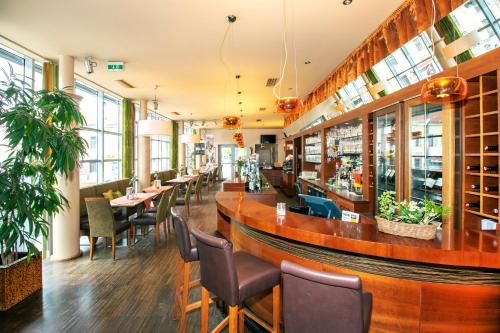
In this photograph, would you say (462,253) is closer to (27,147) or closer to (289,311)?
(289,311)

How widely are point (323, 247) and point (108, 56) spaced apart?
4.81 metres

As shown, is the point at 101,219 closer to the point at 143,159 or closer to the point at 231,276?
the point at 231,276

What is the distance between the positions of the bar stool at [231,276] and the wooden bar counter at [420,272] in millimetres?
362

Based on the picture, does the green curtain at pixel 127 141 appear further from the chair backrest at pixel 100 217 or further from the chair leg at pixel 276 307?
the chair leg at pixel 276 307

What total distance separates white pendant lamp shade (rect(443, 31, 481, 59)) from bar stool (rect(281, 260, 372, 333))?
2978 millimetres

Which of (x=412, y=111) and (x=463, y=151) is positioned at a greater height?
(x=412, y=111)

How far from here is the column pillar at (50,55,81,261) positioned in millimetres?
4371

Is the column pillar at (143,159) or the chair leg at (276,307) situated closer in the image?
the chair leg at (276,307)

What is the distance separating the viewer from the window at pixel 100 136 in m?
6.45

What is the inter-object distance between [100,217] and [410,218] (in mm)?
4395

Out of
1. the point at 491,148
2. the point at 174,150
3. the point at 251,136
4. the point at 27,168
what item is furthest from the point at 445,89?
the point at 251,136

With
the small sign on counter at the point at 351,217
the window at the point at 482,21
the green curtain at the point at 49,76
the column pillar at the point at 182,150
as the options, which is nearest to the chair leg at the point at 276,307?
the small sign on counter at the point at 351,217

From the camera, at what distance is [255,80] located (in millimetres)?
6418

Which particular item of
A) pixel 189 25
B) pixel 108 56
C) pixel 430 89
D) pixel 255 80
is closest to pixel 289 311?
pixel 430 89
